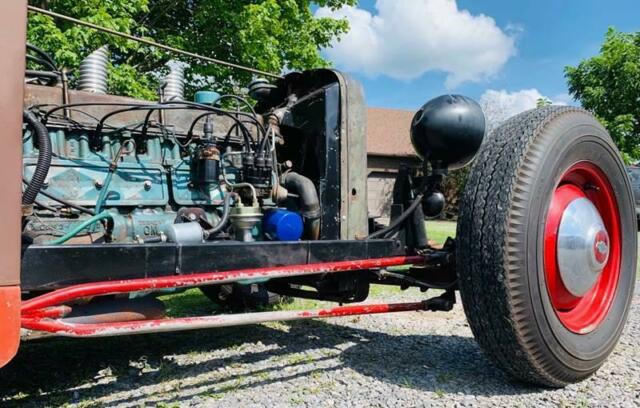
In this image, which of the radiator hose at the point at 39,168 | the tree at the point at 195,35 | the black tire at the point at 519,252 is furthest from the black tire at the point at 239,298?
the tree at the point at 195,35

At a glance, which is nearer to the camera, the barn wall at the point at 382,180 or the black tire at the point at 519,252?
the black tire at the point at 519,252

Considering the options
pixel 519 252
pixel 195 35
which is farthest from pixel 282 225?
pixel 195 35

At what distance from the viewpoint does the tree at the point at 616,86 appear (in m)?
20.3

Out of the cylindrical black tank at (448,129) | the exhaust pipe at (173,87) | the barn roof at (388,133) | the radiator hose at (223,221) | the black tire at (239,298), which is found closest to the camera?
the radiator hose at (223,221)

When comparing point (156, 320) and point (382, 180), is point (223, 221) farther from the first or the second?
point (382, 180)

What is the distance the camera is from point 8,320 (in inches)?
65.3

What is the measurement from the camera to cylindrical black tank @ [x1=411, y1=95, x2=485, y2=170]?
3.41 m

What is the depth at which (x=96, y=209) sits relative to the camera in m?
2.84

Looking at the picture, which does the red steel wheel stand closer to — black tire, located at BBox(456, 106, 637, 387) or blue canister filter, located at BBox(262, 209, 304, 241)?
black tire, located at BBox(456, 106, 637, 387)

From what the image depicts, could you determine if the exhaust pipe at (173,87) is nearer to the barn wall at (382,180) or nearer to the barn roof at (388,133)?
the barn wall at (382,180)

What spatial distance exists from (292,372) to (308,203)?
0.97 m

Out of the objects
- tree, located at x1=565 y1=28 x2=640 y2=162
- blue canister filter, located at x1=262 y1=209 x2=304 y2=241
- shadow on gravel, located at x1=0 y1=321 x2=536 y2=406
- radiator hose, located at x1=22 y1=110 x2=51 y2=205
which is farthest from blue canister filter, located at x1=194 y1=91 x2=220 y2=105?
tree, located at x1=565 y1=28 x2=640 y2=162

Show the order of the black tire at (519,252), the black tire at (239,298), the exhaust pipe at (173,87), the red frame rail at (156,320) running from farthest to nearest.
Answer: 1. the black tire at (239,298)
2. the exhaust pipe at (173,87)
3. the black tire at (519,252)
4. the red frame rail at (156,320)

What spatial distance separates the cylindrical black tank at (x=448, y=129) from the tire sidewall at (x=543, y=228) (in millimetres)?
592
